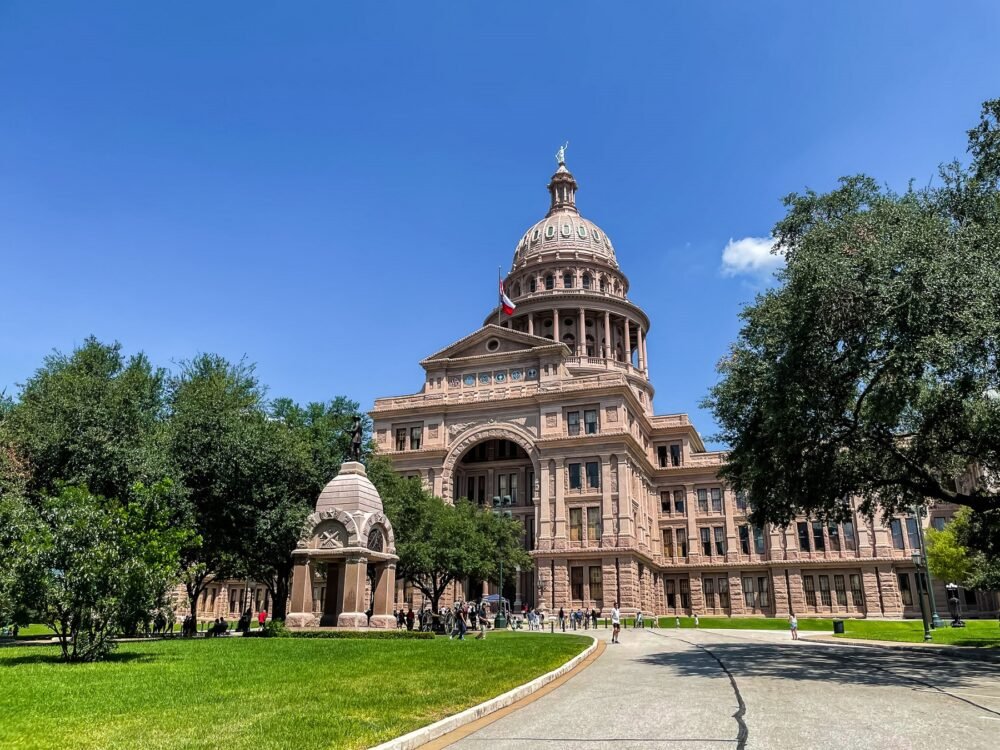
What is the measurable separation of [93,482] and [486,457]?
135 feet

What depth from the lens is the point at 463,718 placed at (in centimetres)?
1029

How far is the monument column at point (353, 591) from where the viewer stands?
28922 millimetres

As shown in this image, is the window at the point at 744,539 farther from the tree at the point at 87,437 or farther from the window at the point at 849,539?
the tree at the point at 87,437

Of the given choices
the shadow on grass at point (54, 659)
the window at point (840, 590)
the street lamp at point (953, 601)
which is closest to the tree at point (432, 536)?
the shadow on grass at point (54, 659)

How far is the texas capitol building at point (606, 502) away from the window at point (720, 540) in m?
0.13

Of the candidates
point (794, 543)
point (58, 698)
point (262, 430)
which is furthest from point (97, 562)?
point (794, 543)

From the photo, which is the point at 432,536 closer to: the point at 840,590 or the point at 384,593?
the point at 384,593

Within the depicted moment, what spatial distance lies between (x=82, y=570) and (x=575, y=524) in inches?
1804

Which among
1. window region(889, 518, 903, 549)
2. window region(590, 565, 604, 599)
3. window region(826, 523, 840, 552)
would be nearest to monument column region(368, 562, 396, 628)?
window region(590, 565, 604, 599)

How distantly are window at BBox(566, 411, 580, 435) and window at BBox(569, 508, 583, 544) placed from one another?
6.80 meters

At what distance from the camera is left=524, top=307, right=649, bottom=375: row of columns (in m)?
84.5

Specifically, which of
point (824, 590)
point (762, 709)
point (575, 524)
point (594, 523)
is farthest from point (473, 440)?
point (762, 709)

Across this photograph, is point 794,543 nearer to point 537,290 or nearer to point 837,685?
point 537,290

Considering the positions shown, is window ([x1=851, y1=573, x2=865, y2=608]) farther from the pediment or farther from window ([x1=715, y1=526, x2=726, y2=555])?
the pediment
